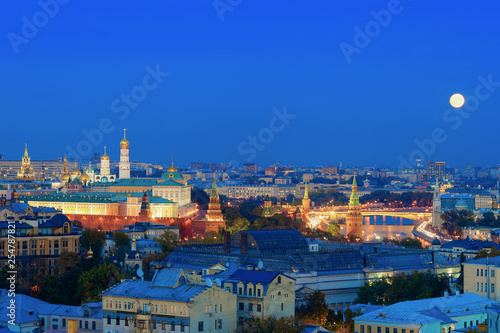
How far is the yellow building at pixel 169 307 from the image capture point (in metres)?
35.1

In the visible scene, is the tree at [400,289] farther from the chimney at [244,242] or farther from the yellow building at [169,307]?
the yellow building at [169,307]

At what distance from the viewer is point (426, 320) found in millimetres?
35625

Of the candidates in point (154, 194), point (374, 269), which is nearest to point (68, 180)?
point (154, 194)

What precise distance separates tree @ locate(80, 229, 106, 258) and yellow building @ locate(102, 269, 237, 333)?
29.0 meters

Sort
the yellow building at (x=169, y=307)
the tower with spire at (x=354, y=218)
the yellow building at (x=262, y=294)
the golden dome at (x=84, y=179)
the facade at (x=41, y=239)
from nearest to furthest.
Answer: the yellow building at (x=169, y=307) < the yellow building at (x=262, y=294) < the facade at (x=41, y=239) < the tower with spire at (x=354, y=218) < the golden dome at (x=84, y=179)

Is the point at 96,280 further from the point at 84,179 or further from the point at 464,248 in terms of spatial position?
the point at 84,179

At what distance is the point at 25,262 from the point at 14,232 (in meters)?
2.38

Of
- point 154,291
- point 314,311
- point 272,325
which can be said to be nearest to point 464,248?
point 314,311

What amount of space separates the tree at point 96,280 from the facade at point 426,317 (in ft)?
43.8

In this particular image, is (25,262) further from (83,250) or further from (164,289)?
(164,289)

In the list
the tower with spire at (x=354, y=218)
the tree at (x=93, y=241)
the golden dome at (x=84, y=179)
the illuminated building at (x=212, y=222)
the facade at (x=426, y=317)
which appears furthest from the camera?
the golden dome at (x=84, y=179)

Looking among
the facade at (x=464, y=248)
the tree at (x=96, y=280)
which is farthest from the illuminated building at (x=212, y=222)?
the tree at (x=96, y=280)

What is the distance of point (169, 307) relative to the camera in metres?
35.3

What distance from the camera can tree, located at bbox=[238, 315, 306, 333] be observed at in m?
34.8
